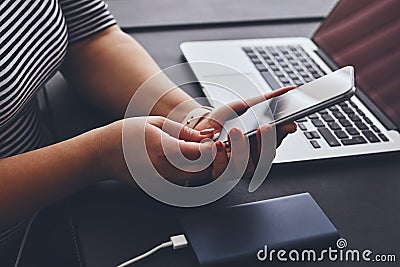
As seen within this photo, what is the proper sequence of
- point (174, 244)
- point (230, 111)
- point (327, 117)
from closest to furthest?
point (174, 244) → point (230, 111) → point (327, 117)

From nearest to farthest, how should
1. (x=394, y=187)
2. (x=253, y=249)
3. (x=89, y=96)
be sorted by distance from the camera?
(x=253, y=249) < (x=394, y=187) < (x=89, y=96)

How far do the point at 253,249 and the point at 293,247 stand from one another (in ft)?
0.14

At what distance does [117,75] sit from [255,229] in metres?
0.35

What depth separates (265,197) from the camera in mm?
708

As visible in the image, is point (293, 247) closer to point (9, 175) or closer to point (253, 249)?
point (253, 249)

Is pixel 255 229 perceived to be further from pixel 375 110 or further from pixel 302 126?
pixel 375 110

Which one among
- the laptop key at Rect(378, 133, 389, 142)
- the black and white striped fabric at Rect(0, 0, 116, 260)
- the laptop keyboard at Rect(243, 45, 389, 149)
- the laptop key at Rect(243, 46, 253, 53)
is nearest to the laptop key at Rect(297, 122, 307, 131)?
the laptop keyboard at Rect(243, 45, 389, 149)

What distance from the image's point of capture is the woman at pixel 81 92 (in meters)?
0.68

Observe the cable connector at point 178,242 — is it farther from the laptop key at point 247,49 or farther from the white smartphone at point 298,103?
the laptop key at point 247,49

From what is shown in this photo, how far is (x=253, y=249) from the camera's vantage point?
62 centimetres

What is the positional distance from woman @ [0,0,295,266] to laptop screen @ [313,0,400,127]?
256 mm

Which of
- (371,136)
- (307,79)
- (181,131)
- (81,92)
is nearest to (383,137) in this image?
(371,136)

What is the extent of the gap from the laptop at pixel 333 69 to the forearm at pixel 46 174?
226mm

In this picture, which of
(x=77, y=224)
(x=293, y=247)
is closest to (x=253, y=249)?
(x=293, y=247)
